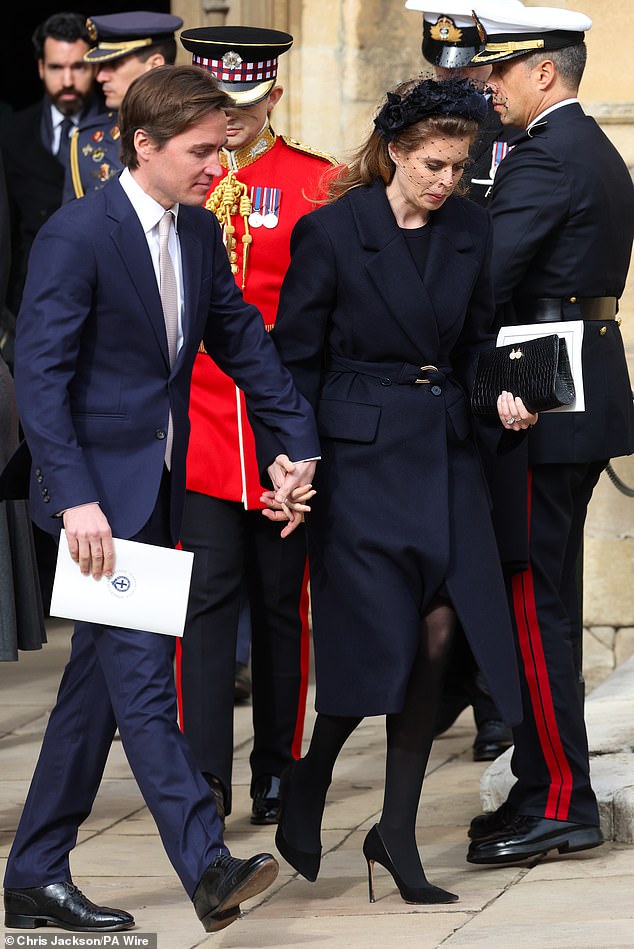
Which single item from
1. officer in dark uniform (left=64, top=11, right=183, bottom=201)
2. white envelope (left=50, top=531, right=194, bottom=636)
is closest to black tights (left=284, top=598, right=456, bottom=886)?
white envelope (left=50, top=531, right=194, bottom=636)

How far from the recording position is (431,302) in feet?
14.3

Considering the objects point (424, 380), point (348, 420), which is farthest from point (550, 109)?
point (348, 420)

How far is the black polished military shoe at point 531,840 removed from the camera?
467 cm

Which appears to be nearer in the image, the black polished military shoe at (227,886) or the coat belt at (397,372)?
the black polished military shoe at (227,886)

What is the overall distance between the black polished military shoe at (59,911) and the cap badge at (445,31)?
2.52 m

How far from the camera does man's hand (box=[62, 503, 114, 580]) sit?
12.9 feet

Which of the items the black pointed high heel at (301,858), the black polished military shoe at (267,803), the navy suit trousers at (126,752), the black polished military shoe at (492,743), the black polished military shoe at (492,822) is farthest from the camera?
the black polished military shoe at (492,743)

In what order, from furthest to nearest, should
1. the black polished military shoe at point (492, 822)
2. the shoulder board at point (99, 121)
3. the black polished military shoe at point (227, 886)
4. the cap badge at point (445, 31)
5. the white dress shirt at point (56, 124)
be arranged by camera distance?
the white dress shirt at point (56, 124), the shoulder board at point (99, 121), the cap badge at point (445, 31), the black polished military shoe at point (492, 822), the black polished military shoe at point (227, 886)

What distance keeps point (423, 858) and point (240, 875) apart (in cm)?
106

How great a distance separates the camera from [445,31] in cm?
547

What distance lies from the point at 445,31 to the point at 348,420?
1.56m

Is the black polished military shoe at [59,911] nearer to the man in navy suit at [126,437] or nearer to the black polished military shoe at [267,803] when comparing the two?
the man in navy suit at [126,437]

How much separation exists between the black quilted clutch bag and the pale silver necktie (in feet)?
2.29

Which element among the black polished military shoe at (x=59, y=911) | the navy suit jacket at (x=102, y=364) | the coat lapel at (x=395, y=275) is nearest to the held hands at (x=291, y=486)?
the navy suit jacket at (x=102, y=364)
